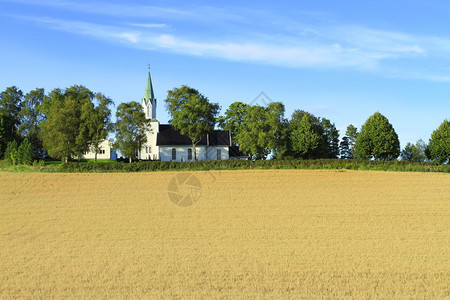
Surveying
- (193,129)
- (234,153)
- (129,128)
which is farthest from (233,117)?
(129,128)

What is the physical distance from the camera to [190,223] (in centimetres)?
2333

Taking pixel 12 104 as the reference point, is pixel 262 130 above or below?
below

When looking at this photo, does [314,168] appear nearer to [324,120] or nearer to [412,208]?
[412,208]

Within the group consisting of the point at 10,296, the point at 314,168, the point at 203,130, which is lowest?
the point at 10,296

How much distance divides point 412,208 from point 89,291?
20.5 metres

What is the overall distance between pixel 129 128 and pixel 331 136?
126ft

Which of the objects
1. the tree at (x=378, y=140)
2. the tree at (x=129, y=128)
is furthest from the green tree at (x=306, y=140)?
the tree at (x=129, y=128)

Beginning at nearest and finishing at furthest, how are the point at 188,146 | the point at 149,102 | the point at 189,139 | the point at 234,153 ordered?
the point at 188,146 → the point at 189,139 → the point at 234,153 → the point at 149,102

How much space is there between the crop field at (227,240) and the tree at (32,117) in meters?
52.2

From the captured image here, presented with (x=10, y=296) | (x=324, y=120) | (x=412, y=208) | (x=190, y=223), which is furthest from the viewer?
(x=324, y=120)

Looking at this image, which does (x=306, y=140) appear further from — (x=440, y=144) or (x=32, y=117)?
(x=32, y=117)

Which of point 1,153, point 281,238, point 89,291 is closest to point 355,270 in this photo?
point 281,238

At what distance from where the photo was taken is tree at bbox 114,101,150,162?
66.6m

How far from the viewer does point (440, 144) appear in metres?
69.2
